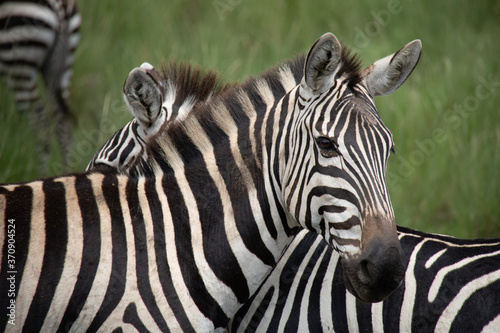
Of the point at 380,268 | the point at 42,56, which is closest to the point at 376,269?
the point at 380,268

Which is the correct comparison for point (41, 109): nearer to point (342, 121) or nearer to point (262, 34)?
point (262, 34)

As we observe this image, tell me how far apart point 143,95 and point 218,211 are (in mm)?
1465

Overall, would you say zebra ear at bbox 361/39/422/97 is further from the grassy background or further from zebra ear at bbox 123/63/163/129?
the grassy background

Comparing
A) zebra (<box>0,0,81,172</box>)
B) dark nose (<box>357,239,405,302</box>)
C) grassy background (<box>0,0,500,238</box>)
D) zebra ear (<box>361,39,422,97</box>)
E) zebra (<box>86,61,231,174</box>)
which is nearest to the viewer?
dark nose (<box>357,239,405,302</box>)

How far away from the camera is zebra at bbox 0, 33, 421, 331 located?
8.16 ft

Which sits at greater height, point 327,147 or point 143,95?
point 143,95

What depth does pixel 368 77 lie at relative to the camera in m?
2.90

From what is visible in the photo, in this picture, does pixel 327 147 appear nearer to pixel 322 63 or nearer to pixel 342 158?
pixel 342 158

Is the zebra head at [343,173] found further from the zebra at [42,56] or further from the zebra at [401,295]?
the zebra at [42,56]

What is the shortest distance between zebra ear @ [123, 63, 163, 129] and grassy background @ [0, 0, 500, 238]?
91.7 inches

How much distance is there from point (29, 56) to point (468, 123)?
21.0 feet

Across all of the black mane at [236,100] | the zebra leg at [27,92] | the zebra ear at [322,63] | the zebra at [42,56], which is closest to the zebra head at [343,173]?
the zebra ear at [322,63]

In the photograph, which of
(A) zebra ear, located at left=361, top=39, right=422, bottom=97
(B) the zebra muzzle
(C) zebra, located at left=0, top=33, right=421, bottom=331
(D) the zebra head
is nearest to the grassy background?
(C) zebra, located at left=0, top=33, right=421, bottom=331

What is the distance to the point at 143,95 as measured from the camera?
385 cm
